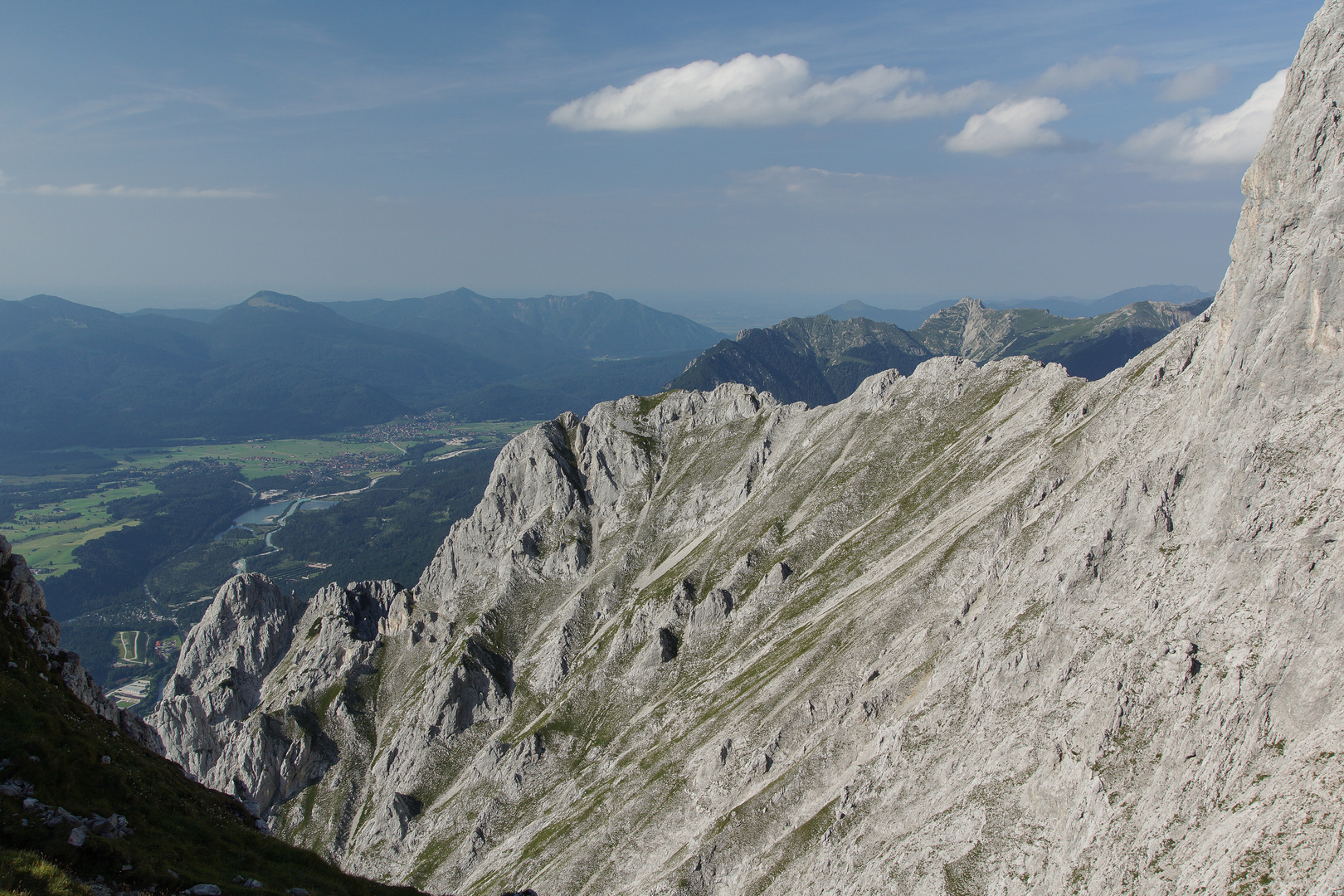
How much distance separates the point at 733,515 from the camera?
168 m

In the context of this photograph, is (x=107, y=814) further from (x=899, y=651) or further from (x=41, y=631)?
(x=899, y=651)

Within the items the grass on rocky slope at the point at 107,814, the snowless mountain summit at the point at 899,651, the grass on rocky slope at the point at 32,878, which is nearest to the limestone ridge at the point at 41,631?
the grass on rocky slope at the point at 107,814

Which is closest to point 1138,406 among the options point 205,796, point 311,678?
point 205,796

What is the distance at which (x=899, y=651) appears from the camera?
96.8m

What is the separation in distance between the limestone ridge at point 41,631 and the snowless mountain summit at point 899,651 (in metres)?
69.0

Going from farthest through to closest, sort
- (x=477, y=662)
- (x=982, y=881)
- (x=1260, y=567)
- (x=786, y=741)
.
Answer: (x=477, y=662)
(x=786, y=741)
(x=982, y=881)
(x=1260, y=567)

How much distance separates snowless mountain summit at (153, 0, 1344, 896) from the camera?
58.8m

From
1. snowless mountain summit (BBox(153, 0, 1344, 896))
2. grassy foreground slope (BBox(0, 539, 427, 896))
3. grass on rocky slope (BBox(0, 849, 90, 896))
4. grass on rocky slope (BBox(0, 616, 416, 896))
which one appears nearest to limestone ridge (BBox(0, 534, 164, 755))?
grassy foreground slope (BBox(0, 539, 427, 896))

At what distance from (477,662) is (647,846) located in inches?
2708

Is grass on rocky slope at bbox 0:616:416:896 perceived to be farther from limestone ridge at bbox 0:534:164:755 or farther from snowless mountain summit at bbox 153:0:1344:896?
snowless mountain summit at bbox 153:0:1344:896

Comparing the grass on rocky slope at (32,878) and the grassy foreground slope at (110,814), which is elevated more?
the grass on rocky slope at (32,878)

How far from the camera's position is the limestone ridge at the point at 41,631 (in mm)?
48906

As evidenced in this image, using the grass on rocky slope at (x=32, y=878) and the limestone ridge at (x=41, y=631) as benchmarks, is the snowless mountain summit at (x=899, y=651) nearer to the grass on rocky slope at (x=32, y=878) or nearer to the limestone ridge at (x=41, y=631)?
the limestone ridge at (x=41, y=631)

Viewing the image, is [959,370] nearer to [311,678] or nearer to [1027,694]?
[1027,694]
